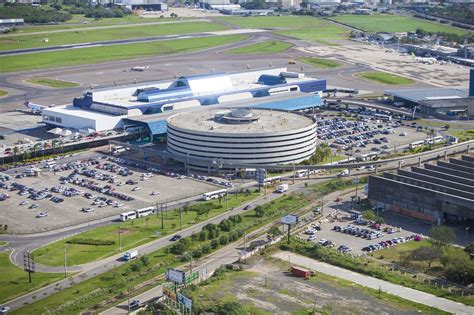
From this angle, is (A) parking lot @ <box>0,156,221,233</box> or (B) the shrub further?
(A) parking lot @ <box>0,156,221,233</box>

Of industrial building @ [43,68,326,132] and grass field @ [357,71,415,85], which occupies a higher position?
industrial building @ [43,68,326,132]

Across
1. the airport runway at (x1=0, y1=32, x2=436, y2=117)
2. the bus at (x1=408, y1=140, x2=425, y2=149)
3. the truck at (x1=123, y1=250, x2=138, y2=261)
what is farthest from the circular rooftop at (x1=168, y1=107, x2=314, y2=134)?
the airport runway at (x1=0, y1=32, x2=436, y2=117)

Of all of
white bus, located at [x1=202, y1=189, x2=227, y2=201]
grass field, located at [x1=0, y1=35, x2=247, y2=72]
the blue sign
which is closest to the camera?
the blue sign

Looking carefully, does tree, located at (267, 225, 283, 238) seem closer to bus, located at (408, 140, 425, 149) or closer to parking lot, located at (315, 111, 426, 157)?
parking lot, located at (315, 111, 426, 157)

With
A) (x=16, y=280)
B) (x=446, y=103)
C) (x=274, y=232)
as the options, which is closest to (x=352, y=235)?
→ (x=274, y=232)

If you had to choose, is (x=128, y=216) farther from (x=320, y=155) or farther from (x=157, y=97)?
(x=157, y=97)

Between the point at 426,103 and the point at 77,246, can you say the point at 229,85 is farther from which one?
the point at 77,246
